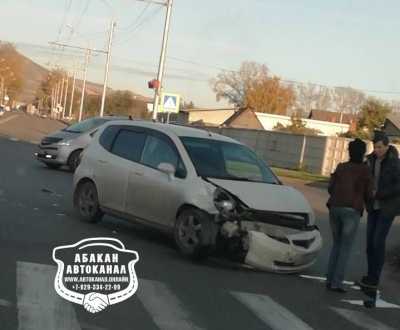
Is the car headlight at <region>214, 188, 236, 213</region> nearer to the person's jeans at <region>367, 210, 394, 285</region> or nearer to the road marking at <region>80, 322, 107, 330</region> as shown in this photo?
the person's jeans at <region>367, 210, 394, 285</region>

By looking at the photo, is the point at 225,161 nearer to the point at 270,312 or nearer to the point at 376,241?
the point at 376,241

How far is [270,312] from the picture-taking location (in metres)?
7.21

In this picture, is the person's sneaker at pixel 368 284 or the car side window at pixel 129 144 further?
the car side window at pixel 129 144

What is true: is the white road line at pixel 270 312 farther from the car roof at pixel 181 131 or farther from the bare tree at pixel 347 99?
the bare tree at pixel 347 99

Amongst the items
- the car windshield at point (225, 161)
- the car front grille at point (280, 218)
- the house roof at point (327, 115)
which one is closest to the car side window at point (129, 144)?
the car windshield at point (225, 161)

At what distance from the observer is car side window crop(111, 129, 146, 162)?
35.8ft

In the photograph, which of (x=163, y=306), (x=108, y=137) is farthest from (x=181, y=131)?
(x=163, y=306)

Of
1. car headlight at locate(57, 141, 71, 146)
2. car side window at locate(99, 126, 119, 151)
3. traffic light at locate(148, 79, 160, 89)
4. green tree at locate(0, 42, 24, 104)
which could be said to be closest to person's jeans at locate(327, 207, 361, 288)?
car side window at locate(99, 126, 119, 151)

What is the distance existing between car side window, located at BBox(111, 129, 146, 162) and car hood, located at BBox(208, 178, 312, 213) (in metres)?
1.74

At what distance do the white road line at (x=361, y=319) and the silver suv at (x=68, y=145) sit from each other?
14.1 metres

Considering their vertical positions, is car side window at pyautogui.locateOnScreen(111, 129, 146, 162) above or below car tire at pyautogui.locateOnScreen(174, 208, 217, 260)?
above

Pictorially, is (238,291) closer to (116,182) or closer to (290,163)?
(116,182)

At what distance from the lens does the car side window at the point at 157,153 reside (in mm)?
10231

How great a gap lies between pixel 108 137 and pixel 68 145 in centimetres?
974
